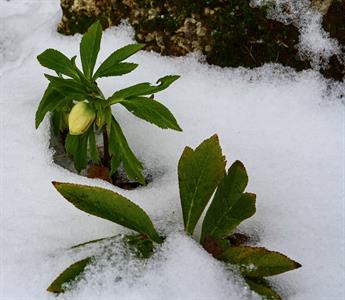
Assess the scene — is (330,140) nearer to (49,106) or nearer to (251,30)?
(251,30)

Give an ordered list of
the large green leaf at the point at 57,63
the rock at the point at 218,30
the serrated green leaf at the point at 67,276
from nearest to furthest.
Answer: the serrated green leaf at the point at 67,276, the large green leaf at the point at 57,63, the rock at the point at 218,30

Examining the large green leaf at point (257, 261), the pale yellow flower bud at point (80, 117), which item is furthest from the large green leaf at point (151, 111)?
the large green leaf at point (257, 261)

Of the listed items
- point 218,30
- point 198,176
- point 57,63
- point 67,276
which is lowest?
point 67,276

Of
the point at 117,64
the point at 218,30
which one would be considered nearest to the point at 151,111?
the point at 117,64

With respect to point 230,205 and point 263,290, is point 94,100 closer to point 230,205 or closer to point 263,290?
point 230,205

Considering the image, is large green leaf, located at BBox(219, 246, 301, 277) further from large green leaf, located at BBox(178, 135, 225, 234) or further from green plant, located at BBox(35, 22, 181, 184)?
green plant, located at BBox(35, 22, 181, 184)

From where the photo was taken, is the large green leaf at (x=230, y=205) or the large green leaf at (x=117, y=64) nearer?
the large green leaf at (x=230, y=205)

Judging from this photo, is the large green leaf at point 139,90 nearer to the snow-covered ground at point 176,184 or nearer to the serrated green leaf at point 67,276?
the snow-covered ground at point 176,184
